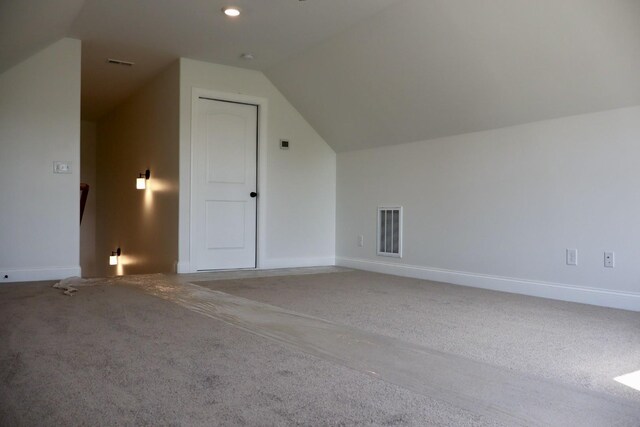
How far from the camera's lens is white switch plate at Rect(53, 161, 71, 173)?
4.49 m

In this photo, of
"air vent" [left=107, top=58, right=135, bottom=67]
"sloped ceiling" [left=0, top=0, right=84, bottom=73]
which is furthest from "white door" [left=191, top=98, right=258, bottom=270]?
"sloped ceiling" [left=0, top=0, right=84, bottom=73]

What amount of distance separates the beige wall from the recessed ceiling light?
54.8 inches

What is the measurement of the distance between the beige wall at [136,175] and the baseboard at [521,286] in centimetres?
238

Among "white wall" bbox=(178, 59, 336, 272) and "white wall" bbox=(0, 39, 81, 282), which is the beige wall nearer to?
"white wall" bbox=(178, 59, 336, 272)

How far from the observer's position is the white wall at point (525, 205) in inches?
132

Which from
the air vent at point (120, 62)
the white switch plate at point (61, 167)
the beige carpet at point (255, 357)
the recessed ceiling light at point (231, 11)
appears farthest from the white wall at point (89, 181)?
the recessed ceiling light at point (231, 11)

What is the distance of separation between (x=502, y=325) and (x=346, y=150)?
3.49 metres

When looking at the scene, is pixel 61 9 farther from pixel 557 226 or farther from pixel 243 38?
pixel 557 226

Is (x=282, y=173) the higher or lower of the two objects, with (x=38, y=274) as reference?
higher

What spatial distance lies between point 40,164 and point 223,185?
1.76m

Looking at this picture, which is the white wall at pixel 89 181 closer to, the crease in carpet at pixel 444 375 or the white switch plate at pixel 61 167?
the white switch plate at pixel 61 167

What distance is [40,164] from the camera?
4430 mm

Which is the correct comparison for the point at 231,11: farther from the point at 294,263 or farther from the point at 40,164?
the point at 294,263

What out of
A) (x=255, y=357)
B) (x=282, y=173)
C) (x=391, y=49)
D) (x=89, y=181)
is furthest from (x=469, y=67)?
(x=89, y=181)
